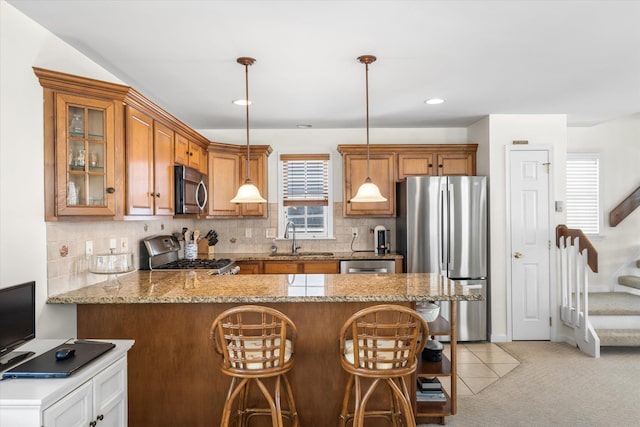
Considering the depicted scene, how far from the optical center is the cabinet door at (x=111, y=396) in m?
1.89

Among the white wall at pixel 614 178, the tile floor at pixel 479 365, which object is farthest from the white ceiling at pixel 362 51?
the tile floor at pixel 479 365

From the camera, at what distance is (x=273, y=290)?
8.58 feet

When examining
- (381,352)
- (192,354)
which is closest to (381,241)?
(381,352)

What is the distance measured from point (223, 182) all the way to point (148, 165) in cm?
180

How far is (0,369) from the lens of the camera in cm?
177

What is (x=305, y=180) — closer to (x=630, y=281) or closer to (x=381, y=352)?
(x=381, y=352)

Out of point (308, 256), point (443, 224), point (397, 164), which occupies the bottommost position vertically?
point (308, 256)

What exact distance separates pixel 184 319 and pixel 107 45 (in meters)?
1.85

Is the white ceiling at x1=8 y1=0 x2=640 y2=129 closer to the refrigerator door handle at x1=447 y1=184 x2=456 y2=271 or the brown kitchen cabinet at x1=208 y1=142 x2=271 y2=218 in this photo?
the brown kitchen cabinet at x1=208 y1=142 x2=271 y2=218

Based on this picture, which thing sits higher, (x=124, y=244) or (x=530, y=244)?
(x=124, y=244)

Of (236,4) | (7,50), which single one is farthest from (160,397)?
(236,4)

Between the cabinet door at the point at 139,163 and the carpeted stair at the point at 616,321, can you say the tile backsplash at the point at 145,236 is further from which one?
the carpeted stair at the point at 616,321

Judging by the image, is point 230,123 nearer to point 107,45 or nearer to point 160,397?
point 107,45

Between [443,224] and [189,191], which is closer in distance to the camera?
[189,191]
